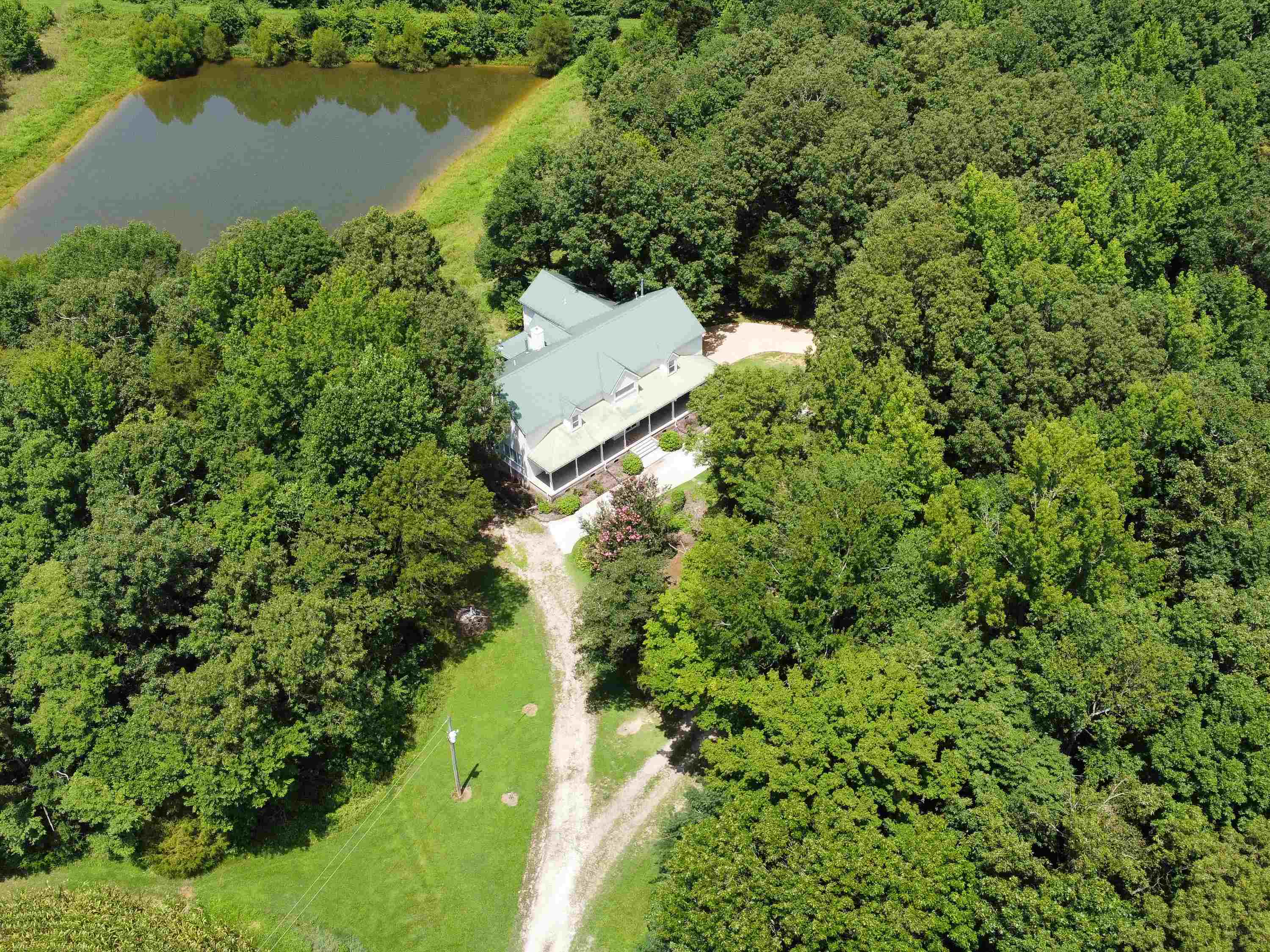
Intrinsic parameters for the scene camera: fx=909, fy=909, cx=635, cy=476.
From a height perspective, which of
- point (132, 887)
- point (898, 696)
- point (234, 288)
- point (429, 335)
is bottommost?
point (898, 696)

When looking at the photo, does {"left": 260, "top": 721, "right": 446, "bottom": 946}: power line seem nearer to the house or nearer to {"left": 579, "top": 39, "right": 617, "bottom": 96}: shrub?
the house

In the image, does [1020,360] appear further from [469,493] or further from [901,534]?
Result: [469,493]

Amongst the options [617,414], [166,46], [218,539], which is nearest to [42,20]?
[166,46]

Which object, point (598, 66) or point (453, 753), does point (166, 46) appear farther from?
point (453, 753)

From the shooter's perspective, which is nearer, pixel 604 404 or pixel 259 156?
pixel 604 404

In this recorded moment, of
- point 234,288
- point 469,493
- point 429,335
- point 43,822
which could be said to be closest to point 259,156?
point 234,288

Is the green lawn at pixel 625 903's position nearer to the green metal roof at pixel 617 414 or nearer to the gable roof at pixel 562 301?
the green metal roof at pixel 617 414

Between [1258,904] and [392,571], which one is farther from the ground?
[392,571]

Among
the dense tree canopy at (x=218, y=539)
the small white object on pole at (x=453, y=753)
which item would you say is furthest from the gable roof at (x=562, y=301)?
the small white object on pole at (x=453, y=753)
